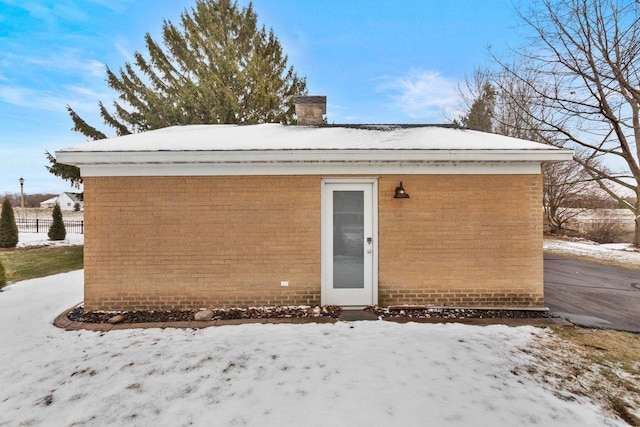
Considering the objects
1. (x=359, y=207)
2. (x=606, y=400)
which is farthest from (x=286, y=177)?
(x=606, y=400)

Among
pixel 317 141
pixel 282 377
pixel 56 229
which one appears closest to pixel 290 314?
pixel 282 377

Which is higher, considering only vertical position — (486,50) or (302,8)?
(302,8)

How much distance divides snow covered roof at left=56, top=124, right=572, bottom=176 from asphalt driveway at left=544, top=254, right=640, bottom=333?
2683mm

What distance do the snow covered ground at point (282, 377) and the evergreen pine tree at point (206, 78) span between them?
37.0 feet

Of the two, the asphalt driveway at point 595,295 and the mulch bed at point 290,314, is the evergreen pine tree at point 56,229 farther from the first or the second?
the asphalt driveway at point 595,295

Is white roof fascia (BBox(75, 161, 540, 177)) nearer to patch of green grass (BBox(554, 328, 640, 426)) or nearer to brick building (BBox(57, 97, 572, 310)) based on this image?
brick building (BBox(57, 97, 572, 310))

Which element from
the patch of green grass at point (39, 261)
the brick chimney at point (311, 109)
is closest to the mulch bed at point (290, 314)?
the brick chimney at point (311, 109)

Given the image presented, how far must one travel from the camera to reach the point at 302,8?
13406 millimetres

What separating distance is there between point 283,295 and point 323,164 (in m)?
2.31

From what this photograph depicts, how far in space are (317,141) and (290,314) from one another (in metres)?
2.98

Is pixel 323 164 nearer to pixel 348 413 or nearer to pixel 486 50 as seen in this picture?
pixel 348 413

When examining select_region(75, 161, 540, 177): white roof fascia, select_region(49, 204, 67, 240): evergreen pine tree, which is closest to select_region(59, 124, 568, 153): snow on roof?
select_region(75, 161, 540, 177): white roof fascia

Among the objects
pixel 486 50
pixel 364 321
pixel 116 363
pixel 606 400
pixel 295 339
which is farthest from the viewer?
pixel 486 50

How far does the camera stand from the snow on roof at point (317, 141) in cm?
457
